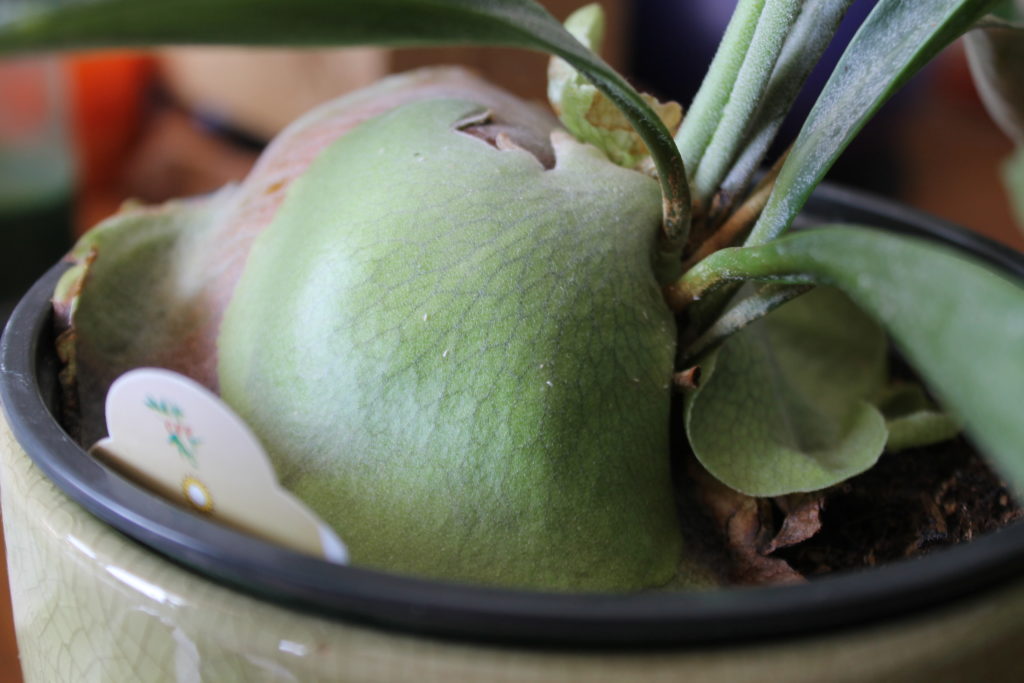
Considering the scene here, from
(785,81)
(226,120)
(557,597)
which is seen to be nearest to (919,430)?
(785,81)

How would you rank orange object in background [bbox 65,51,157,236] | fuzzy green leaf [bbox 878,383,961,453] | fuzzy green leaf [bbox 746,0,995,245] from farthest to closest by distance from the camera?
1. orange object in background [bbox 65,51,157,236]
2. fuzzy green leaf [bbox 878,383,961,453]
3. fuzzy green leaf [bbox 746,0,995,245]

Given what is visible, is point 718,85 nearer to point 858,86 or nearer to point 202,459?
point 858,86

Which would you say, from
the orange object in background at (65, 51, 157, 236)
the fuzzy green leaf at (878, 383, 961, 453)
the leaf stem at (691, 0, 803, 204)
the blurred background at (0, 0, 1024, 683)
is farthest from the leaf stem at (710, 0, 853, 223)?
the orange object in background at (65, 51, 157, 236)

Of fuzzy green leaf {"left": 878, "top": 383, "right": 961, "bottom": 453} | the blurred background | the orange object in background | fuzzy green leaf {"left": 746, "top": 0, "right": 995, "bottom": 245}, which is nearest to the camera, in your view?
fuzzy green leaf {"left": 746, "top": 0, "right": 995, "bottom": 245}

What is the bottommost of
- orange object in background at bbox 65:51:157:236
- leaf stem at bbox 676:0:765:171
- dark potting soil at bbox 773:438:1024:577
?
orange object in background at bbox 65:51:157:236

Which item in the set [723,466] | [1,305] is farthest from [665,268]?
[1,305]

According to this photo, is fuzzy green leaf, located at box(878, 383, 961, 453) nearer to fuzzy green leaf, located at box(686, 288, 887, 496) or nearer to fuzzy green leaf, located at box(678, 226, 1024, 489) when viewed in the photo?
fuzzy green leaf, located at box(686, 288, 887, 496)

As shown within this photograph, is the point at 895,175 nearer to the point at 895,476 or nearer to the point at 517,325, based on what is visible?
the point at 895,476

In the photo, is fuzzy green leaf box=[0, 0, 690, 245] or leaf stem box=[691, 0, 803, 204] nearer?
fuzzy green leaf box=[0, 0, 690, 245]
